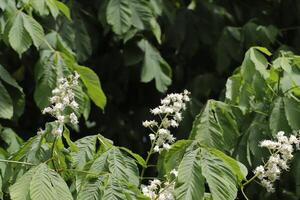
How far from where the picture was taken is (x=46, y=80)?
2891mm

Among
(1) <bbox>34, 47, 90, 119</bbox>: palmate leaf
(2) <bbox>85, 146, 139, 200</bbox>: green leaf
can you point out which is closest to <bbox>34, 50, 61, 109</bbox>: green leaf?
(1) <bbox>34, 47, 90, 119</bbox>: palmate leaf

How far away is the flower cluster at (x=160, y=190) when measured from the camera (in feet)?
6.20

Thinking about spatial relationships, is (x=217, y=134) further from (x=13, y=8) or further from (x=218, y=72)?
(x=218, y=72)

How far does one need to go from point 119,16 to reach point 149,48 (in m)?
0.34

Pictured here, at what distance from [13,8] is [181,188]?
137cm

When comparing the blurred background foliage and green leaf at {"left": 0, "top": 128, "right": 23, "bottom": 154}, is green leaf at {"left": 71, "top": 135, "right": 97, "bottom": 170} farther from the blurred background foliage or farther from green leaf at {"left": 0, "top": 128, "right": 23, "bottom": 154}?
the blurred background foliage

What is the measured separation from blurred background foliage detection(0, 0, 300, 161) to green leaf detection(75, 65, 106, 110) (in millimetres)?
490

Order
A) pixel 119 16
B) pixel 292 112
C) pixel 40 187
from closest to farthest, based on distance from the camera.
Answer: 1. pixel 40 187
2. pixel 292 112
3. pixel 119 16

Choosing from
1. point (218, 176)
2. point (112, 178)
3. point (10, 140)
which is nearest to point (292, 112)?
point (218, 176)

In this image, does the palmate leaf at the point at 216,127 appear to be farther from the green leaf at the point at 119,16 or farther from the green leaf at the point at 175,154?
the green leaf at the point at 119,16

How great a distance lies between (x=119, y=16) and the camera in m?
3.31

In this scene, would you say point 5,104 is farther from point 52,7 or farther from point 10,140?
point 52,7

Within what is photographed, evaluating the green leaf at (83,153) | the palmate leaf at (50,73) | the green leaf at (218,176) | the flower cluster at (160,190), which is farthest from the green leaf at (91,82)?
the green leaf at (218,176)

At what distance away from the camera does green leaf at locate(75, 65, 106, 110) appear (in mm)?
2827
